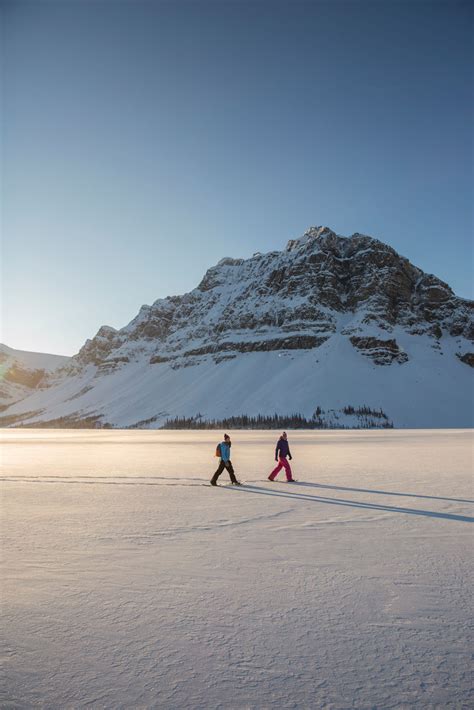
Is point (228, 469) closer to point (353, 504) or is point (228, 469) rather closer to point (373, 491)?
point (373, 491)

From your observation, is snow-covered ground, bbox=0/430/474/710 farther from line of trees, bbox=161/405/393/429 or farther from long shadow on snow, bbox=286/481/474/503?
line of trees, bbox=161/405/393/429

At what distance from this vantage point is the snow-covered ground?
3621 mm

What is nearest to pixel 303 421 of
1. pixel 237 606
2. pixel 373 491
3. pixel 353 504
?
pixel 373 491

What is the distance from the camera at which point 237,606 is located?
16.8ft

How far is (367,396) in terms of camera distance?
5965 inches

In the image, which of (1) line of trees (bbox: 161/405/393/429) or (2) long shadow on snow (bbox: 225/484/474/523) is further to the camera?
(1) line of trees (bbox: 161/405/393/429)

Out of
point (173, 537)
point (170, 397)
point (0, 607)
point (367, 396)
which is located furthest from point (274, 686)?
point (170, 397)

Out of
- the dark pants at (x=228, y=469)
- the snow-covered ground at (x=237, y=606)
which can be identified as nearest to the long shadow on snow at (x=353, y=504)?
the snow-covered ground at (x=237, y=606)

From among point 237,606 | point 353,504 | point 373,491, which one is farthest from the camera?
point 373,491

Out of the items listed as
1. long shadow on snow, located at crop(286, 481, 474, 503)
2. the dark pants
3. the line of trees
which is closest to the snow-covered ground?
long shadow on snow, located at crop(286, 481, 474, 503)

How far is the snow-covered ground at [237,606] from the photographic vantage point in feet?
11.9

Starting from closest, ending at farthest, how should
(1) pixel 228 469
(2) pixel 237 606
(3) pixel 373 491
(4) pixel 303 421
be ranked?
1. (2) pixel 237 606
2. (3) pixel 373 491
3. (1) pixel 228 469
4. (4) pixel 303 421

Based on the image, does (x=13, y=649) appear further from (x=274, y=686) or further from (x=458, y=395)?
(x=458, y=395)

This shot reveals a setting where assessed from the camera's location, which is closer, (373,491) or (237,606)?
(237,606)
